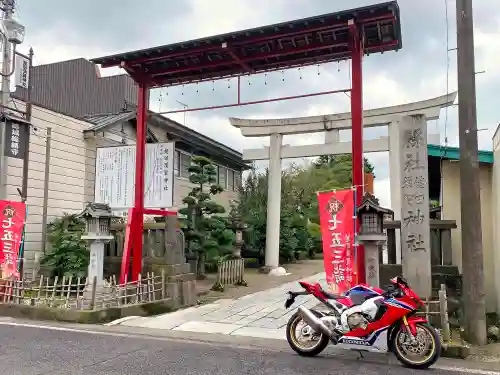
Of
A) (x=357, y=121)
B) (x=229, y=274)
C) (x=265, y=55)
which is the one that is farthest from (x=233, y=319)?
(x=265, y=55)

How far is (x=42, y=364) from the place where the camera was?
19.4 ft

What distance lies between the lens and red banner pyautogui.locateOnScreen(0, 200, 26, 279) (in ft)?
35.6

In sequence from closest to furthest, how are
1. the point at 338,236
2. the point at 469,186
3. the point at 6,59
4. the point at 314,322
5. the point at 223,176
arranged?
the point at 314,322 → the point at 469,186 → the point at 338,236 → the point at 6,59 → the point at 223,176

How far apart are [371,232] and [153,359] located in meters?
4.16

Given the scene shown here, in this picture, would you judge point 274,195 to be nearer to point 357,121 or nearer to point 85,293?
point 357,121

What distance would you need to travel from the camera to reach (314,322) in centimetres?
655

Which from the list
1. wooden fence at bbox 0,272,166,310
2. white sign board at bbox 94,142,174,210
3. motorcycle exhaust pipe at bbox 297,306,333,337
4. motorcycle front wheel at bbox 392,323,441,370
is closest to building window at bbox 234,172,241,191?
white sign board at bbox 94,142,174,210

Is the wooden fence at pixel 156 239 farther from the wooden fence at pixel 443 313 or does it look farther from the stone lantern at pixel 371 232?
the wooden fence at pixel 443 313

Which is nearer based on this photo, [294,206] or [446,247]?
[446,247]

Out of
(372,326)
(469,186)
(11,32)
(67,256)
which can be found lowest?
(372,326)

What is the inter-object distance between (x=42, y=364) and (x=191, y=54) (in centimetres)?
745

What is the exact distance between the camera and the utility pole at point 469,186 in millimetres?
7176

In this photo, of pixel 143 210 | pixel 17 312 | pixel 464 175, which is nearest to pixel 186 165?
pixel 143 210

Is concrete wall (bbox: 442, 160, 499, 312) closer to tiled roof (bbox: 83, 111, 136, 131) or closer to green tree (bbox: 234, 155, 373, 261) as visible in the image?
green tree (bbox: 234, 155, 373, 261)
